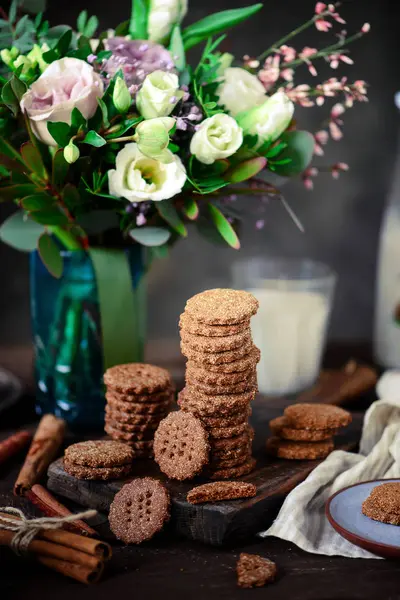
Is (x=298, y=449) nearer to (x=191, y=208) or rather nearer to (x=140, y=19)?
(x=191, y=208)

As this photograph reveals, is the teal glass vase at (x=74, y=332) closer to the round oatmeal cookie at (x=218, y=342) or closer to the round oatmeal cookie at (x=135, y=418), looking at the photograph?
the round oatmeal cookie at (x=135, y=418)

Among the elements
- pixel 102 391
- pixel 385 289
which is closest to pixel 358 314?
pixel 385 289

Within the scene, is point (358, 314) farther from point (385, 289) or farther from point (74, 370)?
point (74, 370)

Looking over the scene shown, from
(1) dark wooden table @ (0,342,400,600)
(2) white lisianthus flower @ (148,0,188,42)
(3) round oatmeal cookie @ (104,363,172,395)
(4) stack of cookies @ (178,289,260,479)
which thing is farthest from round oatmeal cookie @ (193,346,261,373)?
(2) white lisianthus flower @ (148,0,188,42)

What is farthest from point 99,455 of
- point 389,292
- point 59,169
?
point 389,292

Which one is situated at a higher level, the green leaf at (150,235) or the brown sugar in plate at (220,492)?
the green leaf at (150,235)

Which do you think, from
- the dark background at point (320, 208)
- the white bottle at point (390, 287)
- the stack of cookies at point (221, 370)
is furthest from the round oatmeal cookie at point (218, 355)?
the dark background at point (320, 208)
